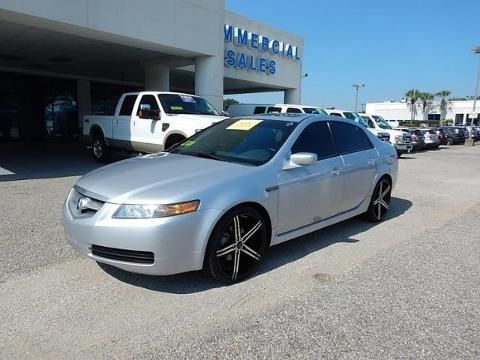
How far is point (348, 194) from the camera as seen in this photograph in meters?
5.34

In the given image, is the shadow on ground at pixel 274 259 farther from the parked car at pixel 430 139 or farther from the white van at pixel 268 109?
the parked car at pixel 430 139

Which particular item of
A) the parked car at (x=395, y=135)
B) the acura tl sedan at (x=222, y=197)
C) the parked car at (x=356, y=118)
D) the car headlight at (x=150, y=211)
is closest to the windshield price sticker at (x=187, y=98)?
the acura tl sedan at (x=222, y=197)

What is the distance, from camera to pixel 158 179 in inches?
149

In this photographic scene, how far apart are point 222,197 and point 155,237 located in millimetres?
684

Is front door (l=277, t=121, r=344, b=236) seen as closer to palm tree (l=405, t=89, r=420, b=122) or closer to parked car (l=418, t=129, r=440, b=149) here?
parked car (l=418, t=129, r=440, b=149)

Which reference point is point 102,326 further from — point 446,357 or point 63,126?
point 63,126

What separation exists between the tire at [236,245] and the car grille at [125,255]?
1.71ft

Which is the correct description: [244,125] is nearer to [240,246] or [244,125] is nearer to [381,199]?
[240,246]

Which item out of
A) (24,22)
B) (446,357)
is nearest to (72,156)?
(24,22)

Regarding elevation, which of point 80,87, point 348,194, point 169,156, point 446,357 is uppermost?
point 80,87

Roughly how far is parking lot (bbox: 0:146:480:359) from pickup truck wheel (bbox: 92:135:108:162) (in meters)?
6.80

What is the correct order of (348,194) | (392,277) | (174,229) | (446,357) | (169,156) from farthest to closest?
(348,194) < (169,156) < (392,277) < (174,229) < (446,357)

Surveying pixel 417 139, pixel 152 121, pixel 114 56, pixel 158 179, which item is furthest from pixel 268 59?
pixel 158 179

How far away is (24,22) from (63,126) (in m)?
15.3
